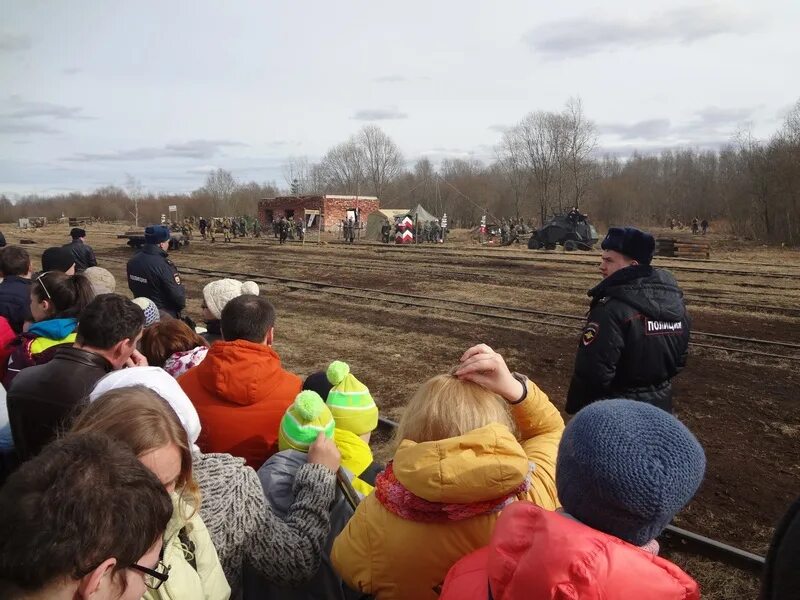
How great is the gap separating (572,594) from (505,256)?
24.1 metres

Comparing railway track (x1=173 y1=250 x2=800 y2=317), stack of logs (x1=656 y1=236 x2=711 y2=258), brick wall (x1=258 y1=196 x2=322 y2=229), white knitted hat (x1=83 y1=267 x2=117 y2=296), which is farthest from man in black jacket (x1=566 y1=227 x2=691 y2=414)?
brick wall (x1=258 y1=196 x2=322 y2=229)

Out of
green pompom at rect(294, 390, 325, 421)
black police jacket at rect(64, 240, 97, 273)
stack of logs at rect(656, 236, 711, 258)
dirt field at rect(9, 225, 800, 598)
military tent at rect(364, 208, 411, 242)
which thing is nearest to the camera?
green pompom at rect(294, 390, 325, 421)

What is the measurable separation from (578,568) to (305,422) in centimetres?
143

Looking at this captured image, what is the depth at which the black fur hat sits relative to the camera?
3.28m

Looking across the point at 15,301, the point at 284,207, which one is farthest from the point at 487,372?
the point at 284,207

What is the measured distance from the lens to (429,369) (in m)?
8.40

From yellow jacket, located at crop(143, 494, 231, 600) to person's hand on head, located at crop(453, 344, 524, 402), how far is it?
971 mm

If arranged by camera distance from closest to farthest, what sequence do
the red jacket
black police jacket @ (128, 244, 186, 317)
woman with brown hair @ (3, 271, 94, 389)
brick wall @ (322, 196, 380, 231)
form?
1. the red jacket
2. woman with brown hair @ (3, 271, 94, 389)
3. black police jacket @ (128, 244, 186, 317)
4. brick wall @ (322, 196, 380, 231)

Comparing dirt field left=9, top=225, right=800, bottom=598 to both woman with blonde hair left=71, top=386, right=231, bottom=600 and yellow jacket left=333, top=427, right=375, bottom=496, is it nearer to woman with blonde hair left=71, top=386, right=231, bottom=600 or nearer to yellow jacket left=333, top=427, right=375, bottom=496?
yellow jacket left=333, top=427, right=375, bottom=496

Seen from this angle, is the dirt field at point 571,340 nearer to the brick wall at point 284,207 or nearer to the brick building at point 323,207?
the brick building at point 323,207

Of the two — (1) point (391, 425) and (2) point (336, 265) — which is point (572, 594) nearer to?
(1) point (391, 425)

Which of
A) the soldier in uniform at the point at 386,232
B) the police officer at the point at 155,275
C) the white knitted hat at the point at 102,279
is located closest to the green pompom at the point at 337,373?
the white knitted hat at the point at 102,279

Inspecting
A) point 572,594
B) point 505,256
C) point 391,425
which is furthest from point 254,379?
point 505,256

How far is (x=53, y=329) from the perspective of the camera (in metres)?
3.55
